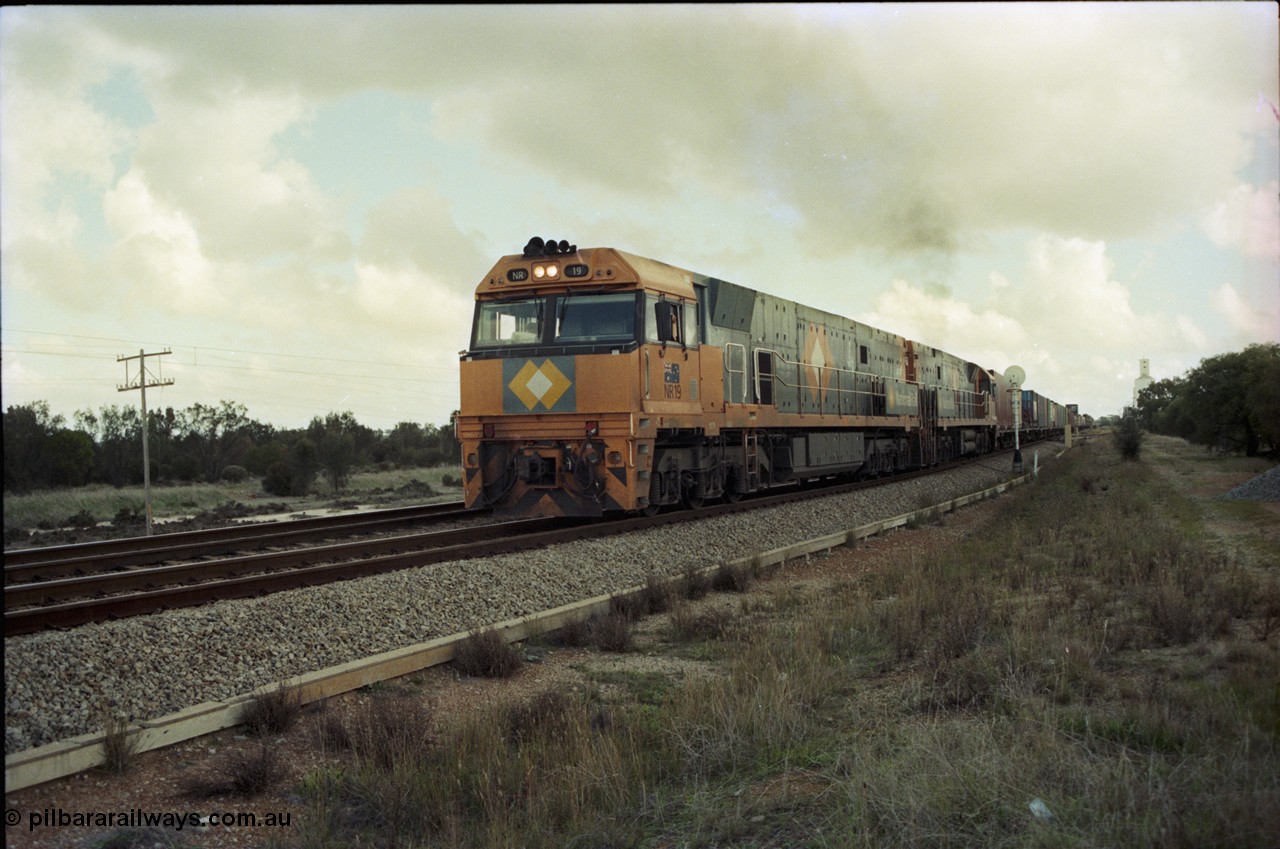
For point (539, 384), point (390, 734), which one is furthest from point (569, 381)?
point (390, 734)

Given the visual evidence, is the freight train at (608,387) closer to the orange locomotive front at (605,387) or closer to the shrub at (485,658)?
the orange locomotive front at (605,387)

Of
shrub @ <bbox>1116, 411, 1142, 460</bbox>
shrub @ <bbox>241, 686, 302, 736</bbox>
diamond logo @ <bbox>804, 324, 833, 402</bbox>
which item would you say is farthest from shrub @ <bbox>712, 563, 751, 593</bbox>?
shrub @ <bbox>1116, 411, 1142, 460</bbox>

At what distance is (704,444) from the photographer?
51.8 ft

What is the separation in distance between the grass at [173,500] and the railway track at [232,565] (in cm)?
1192

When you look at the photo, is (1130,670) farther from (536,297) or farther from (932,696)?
(536,297)

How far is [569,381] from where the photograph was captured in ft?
43.8

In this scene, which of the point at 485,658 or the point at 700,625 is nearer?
the point at 485,658

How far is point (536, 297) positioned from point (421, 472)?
33.1 m

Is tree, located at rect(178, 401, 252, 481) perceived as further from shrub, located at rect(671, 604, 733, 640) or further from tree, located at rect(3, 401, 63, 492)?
shrub, located at rect(671, 604, 733, 640)

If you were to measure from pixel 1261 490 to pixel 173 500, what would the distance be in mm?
31484

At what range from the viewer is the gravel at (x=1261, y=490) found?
60.6 ft

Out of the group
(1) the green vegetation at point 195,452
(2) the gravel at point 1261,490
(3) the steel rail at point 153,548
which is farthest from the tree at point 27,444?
(2) the gravel at point 1261,490

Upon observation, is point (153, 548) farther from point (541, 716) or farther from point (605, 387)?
point (541, 716)

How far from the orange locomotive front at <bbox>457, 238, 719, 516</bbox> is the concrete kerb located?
2.72 metres
